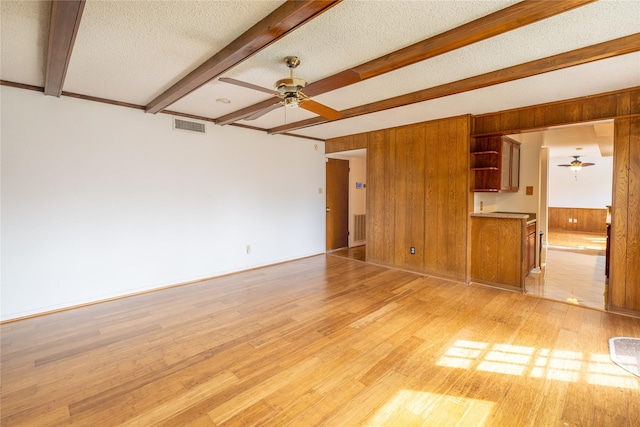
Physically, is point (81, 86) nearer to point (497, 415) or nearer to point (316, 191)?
point (316, 191)

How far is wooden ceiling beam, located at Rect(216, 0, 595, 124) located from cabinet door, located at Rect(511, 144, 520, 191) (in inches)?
142

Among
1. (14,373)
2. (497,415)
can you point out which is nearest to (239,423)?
(497,415)

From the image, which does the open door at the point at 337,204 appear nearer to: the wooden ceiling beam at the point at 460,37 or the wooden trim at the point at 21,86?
the wooden ceiling beam at the point at 460,37

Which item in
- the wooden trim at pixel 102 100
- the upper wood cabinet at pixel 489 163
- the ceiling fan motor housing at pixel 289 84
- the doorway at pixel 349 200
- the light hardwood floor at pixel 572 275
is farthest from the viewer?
the doorway at pixel 349 200

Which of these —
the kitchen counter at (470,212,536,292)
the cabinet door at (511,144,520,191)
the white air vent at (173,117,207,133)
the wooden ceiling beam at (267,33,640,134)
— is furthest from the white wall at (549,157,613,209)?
the white air vent at (173,117,207,133)

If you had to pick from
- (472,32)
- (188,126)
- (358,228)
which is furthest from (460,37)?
(358,228)

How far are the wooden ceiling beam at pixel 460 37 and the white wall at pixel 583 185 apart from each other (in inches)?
394

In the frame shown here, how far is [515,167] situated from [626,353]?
3.48m

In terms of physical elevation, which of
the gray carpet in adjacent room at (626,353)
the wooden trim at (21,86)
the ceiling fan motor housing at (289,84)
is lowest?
the gray carpet in adjacent room at (626,353)

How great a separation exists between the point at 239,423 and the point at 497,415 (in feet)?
5.04

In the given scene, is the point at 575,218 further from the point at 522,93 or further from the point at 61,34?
the point at 61,34

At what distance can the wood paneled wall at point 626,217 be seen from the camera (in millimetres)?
3064

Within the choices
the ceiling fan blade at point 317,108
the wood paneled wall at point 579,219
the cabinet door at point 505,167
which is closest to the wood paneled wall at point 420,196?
the cabinet door at point 505,167

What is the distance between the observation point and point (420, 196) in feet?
15.4
